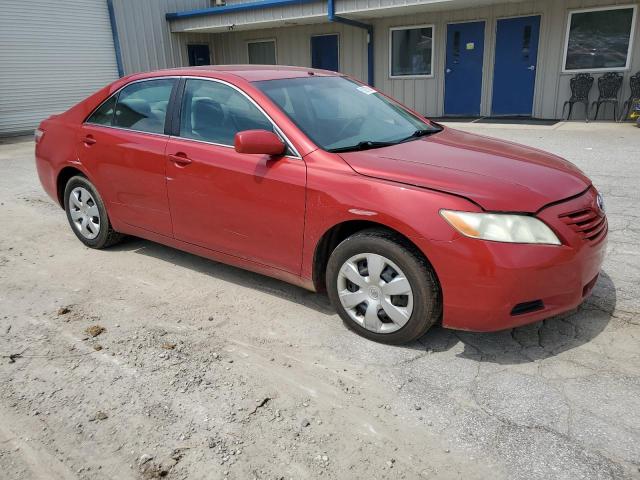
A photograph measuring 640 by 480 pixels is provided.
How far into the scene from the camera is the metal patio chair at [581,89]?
40.7 feet

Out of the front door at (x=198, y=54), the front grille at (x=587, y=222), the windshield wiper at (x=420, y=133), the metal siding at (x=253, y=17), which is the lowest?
the front grille at (x=587, y=222)

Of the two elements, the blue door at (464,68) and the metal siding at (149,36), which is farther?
the metal siding at (149,36)

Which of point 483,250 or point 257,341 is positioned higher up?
point 483,250

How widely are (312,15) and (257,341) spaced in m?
12.7

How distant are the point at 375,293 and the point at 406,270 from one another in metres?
0.28

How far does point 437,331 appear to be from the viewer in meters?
3.45

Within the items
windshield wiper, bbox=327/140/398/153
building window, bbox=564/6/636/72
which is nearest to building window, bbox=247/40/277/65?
building window, bbox=564/6/636/72

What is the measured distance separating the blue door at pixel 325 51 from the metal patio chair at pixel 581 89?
22.9 ft

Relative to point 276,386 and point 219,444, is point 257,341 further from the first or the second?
point 219,444

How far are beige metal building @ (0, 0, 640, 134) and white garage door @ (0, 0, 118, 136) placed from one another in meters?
0.11

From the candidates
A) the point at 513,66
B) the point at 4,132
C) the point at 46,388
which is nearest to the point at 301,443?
the point at 46,388

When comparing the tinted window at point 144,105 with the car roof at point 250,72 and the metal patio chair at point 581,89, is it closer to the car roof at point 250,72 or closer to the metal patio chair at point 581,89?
the car roof at point 250,72

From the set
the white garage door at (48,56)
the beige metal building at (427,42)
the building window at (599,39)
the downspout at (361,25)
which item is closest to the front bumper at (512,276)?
the beige metal building at (427,42)

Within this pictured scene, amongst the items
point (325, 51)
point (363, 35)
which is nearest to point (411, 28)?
point (363, 35)
